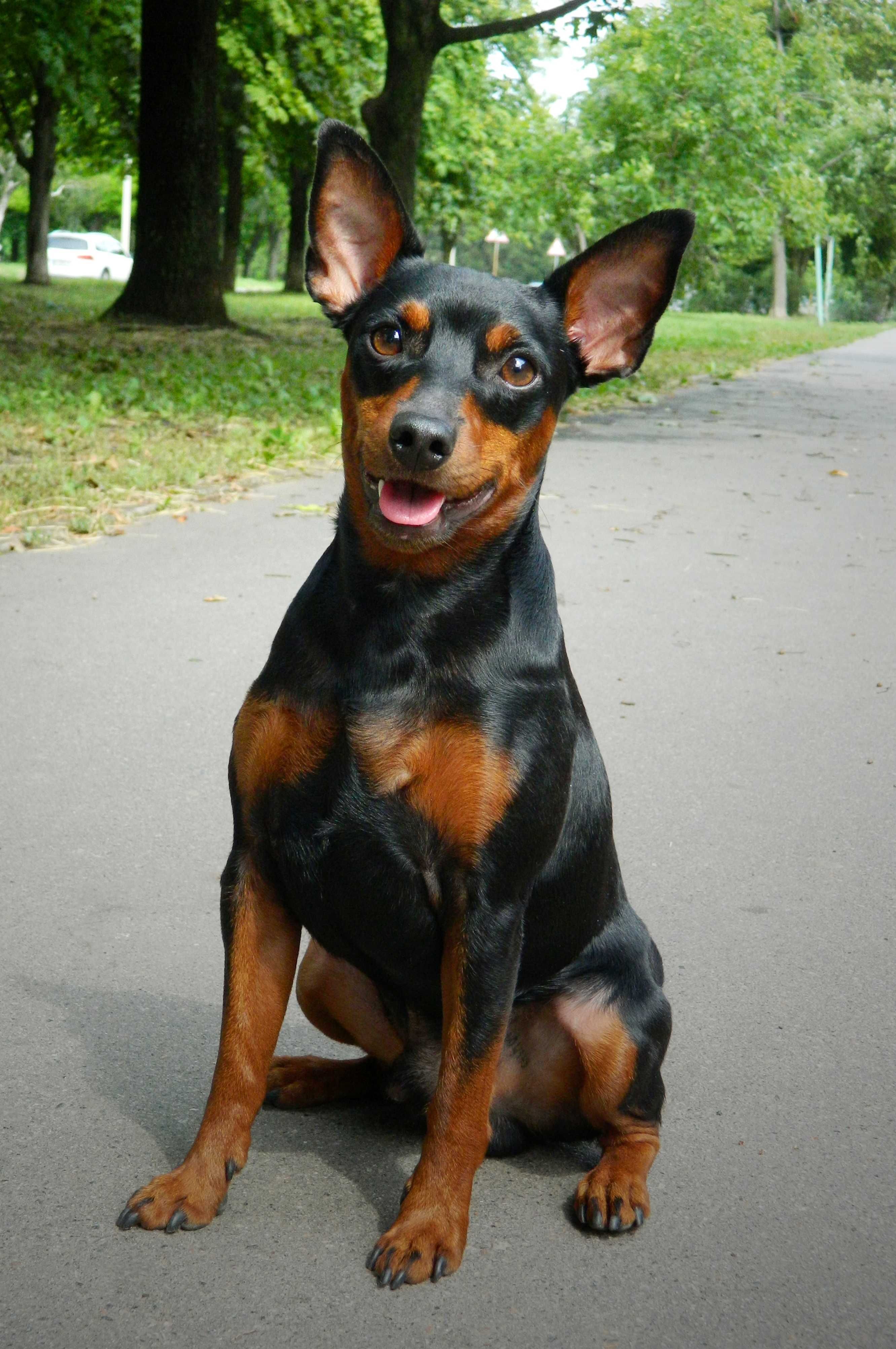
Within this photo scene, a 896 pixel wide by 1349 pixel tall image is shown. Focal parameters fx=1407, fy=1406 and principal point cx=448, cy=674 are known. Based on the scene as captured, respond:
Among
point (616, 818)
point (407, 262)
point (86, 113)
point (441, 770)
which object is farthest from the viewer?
point (86, 113)

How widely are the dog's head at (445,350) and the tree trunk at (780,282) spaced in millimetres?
60715

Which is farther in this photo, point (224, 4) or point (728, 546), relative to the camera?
point (224, 4)

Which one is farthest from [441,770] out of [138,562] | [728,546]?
[728,546]

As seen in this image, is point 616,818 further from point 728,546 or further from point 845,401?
point 845,401

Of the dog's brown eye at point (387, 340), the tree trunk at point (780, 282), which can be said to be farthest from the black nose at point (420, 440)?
the tree trunk at point (780, 282)

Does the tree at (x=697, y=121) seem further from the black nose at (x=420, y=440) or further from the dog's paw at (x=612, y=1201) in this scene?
the dog's paw at (x=612, y=1201)

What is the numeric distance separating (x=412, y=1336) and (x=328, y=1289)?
0.19 metres

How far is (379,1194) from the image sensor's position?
2764 mm

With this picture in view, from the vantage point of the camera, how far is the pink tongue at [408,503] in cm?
265

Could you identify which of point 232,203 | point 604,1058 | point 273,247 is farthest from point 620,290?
point 273,247

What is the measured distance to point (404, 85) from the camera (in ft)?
59.1

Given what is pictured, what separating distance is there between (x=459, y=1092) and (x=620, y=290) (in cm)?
173

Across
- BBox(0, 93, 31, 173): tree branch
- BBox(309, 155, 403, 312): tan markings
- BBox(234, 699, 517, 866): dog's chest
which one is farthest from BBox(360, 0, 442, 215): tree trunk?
BBox(0, 93, 31, 173): tree branch

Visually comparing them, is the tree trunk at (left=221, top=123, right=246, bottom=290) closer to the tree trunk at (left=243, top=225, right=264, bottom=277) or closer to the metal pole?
the metal pole
